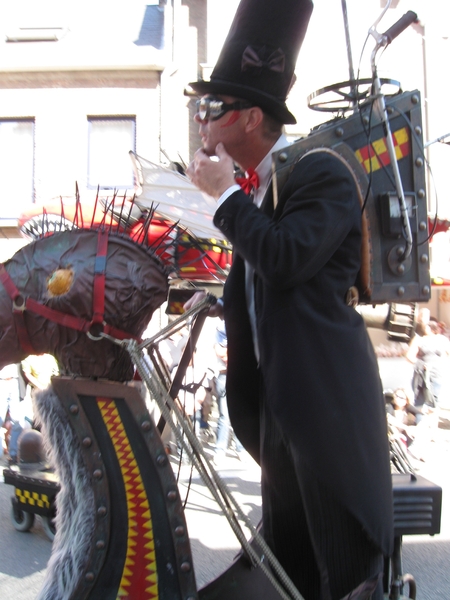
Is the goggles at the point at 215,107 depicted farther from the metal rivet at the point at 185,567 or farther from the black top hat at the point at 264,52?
the metal rivet at the point at 185,567

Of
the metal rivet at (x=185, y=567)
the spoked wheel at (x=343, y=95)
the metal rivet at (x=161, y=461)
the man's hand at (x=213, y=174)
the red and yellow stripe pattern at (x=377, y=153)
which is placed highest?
the spoked wheel at (x=343, y=95)

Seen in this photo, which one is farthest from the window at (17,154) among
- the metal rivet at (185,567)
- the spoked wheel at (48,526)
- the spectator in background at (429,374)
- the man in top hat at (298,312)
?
the metal rivet at (185,567)

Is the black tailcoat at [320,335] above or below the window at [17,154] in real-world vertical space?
below

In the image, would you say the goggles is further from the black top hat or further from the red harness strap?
the red harness strap

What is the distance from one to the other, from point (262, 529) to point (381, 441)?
0.60m

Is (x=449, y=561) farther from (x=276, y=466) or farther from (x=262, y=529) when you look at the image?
(x=276, y=466)

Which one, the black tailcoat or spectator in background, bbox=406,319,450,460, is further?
spectator in background, bbox=406,319,450,460

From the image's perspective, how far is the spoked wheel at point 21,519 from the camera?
4043 millimetres

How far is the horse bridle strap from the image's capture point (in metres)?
1.62

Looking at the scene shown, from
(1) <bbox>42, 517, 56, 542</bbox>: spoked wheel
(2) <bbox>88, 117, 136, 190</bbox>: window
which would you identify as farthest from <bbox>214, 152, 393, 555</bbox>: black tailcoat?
(2) <bbox>88, 117, 136, 190</bbox>: window

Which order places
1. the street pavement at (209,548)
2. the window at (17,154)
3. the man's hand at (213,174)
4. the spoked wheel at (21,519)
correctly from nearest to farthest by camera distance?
the man's hand at (213,174) < the street pavement at (209,548) < the spoked wheel at (21,519) < the window at (17,154)

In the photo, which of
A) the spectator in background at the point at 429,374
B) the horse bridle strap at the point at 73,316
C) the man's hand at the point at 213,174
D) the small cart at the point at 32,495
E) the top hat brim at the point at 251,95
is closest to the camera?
the man's hand at the point at 213,174

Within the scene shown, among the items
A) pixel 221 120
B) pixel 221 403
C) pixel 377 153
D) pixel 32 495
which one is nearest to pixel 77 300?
pixel 221 120

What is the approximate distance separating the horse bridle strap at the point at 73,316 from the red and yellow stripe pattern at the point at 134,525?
0.19 m
